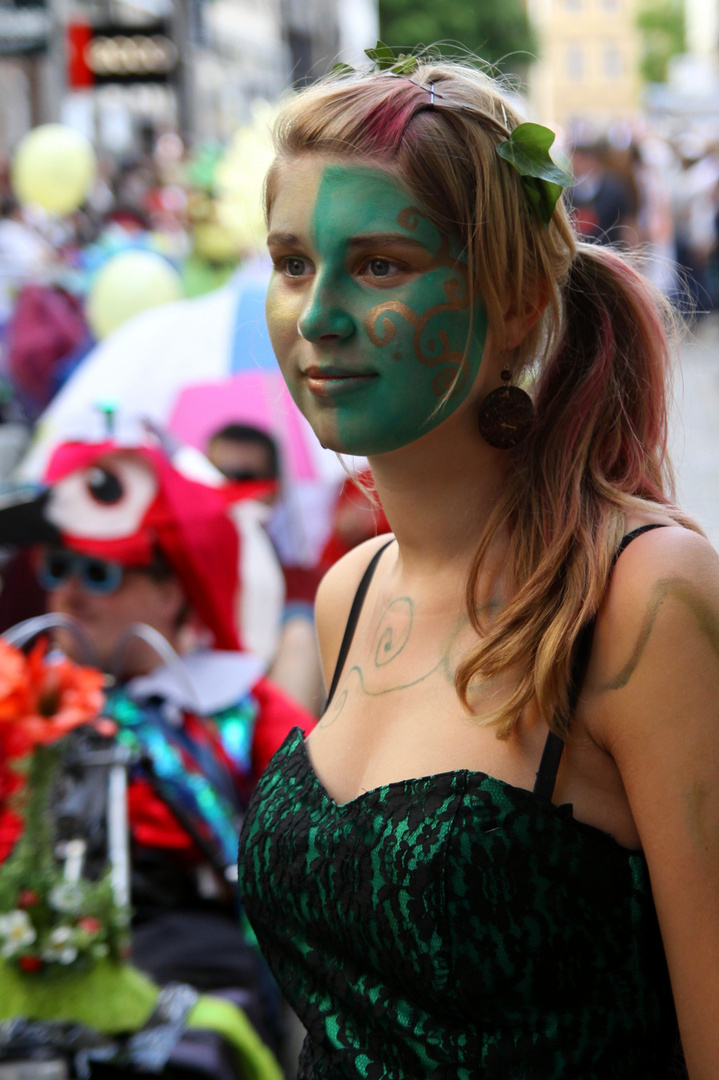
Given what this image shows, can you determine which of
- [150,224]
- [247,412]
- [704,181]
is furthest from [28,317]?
[704,181]

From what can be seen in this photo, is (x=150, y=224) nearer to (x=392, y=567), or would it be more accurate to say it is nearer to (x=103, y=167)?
(x=103, y=167)

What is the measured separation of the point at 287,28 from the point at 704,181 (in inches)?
805

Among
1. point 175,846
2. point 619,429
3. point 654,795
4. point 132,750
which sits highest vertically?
point 619,429

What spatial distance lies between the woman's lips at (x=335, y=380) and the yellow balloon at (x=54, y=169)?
22.5ft

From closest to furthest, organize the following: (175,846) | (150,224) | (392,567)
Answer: (392,567) < (175,846) < (150,224)

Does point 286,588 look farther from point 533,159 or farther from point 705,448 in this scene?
point 705,448

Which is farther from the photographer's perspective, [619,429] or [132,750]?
[132,750]

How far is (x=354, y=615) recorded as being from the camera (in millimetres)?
1557

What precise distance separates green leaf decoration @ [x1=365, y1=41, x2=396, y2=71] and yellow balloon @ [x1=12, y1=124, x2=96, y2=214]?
6.59m

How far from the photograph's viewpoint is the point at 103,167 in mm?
13195

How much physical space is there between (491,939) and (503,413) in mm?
552

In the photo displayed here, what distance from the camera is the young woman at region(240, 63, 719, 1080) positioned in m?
1.09

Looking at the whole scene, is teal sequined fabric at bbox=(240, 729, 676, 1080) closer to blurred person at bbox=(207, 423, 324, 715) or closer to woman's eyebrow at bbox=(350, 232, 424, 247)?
woman's eyebrow at bbox=(350, 232, 424, 247)

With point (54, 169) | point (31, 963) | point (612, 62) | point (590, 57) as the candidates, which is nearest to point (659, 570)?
point (31, 963)
